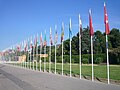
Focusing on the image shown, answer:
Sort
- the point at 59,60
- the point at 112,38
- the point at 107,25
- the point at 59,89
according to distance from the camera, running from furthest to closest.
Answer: the point at 112,38
the point at 59,60
the point at 107,25
the point at 59,89

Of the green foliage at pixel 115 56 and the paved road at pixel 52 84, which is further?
the green foliage at pixel 115 56

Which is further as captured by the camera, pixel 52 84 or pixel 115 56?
pixel 115 56

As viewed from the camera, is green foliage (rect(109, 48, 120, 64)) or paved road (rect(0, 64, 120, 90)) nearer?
paved road (rect(0, 64, 120, 90))

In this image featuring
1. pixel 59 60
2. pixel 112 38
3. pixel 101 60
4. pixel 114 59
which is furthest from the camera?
pixel 112 38

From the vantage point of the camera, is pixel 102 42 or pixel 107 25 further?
pixel 102 42

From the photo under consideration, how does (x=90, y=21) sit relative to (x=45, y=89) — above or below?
above

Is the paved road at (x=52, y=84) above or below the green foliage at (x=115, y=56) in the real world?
below

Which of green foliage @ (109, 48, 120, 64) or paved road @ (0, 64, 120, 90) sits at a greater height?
green foliage @ (109, 48, 120, 64)

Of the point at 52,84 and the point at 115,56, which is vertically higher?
the point at 115,56

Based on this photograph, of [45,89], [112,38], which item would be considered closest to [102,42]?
[112,38]

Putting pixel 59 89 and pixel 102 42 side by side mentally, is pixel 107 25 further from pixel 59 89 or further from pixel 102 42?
pixel 102 42

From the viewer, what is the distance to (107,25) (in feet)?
70.7

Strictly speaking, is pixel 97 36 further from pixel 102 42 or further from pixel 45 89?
pixel 45 89

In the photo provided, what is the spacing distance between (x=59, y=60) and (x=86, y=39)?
2655 cm
